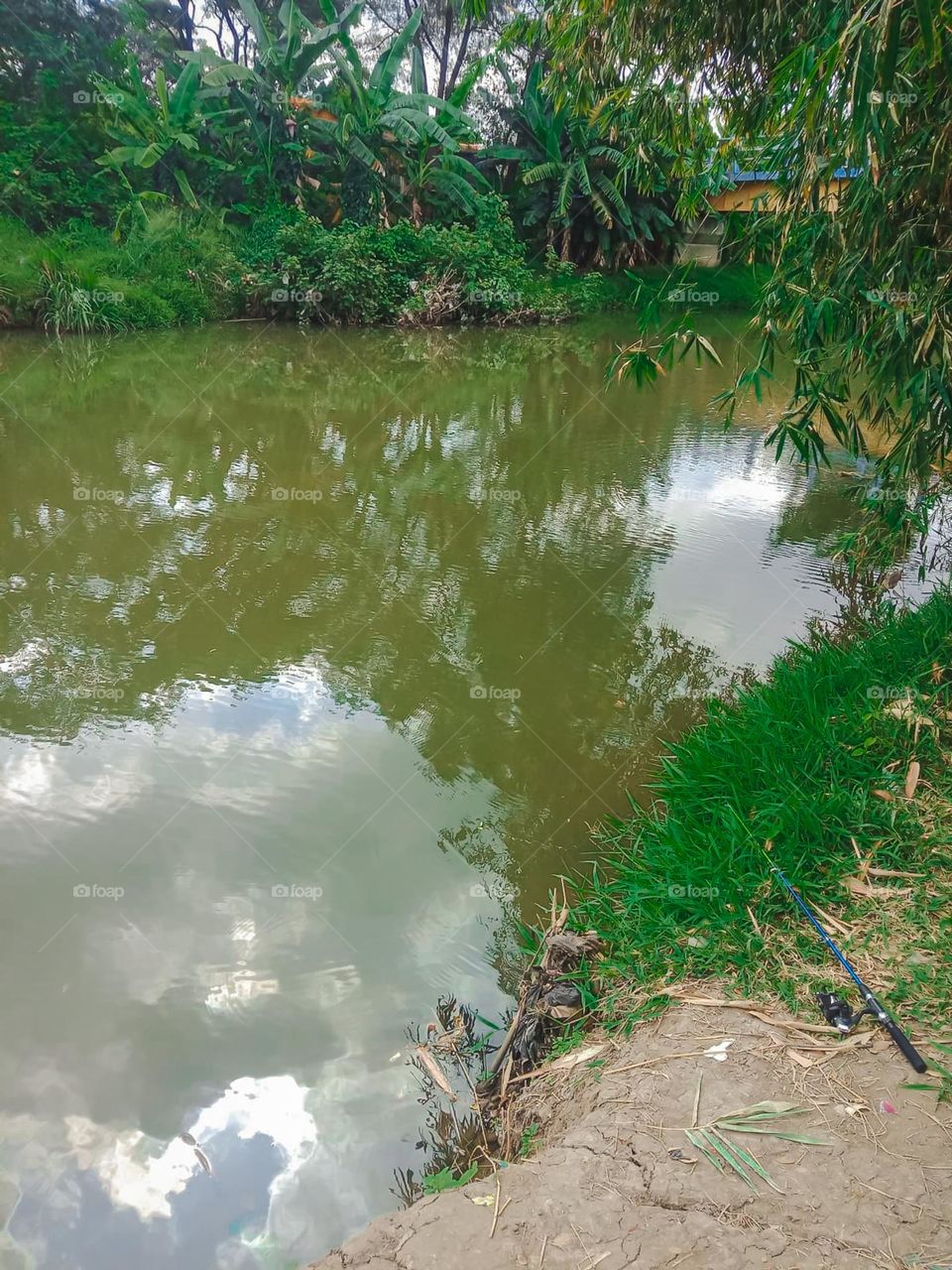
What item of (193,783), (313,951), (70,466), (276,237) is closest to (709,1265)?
(313,951)

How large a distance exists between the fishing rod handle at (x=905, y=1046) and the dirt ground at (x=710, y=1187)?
0.09 ft

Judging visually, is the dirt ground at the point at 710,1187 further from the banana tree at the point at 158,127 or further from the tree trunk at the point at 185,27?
the tree trunk at the point at 185,27

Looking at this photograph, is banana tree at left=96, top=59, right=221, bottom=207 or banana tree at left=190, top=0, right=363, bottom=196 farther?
banana tree at left=190, top=0, right=363, bottom=196

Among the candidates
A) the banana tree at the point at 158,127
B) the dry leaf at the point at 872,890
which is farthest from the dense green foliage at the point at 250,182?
the dry leaf at the point at 872,890

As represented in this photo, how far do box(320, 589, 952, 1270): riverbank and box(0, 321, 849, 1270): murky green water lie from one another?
0.38 m

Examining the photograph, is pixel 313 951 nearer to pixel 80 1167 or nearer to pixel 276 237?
pixel 80 1167

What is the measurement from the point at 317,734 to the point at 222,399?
23.4ft

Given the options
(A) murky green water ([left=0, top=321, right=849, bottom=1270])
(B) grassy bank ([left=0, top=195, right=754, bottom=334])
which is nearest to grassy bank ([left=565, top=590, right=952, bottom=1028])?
(A) murky green water ([left=0, top=321, right=849, bottom=1270])

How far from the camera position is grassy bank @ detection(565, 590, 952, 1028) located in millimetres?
2301

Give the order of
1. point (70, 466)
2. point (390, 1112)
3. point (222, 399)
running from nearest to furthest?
point (390, 1112)
point (70, 466)
point (222, 399)

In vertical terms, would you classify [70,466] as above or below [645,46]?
below

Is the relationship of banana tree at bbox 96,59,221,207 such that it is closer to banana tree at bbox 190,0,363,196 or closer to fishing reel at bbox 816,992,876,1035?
banana tree at bbox 190,0,363,196

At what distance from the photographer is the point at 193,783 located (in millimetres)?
3449

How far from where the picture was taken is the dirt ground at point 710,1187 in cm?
156
